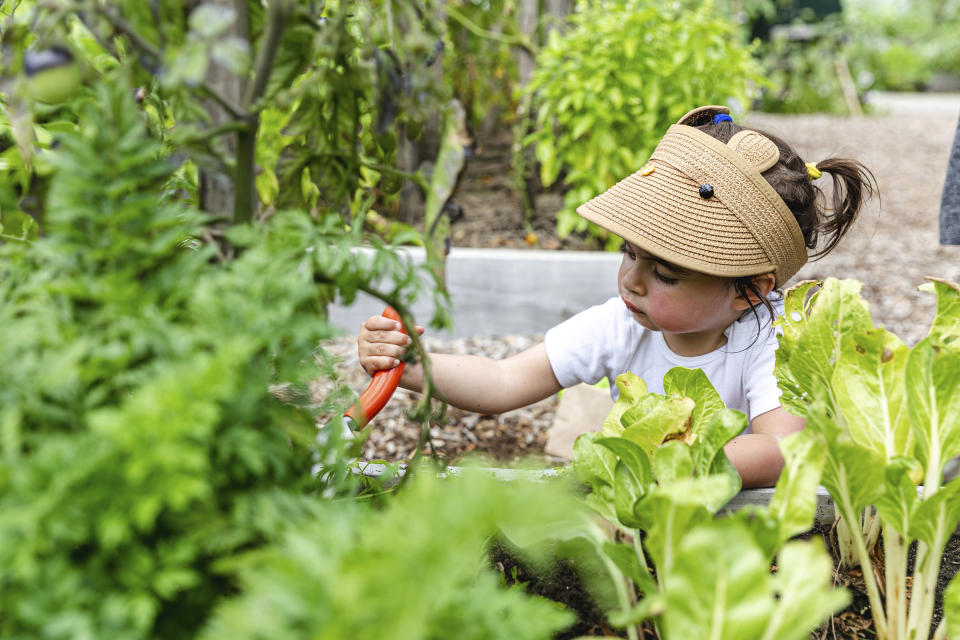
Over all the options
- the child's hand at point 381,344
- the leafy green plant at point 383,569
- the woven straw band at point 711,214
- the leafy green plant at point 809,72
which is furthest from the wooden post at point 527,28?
the leafy green plant at point 809,72

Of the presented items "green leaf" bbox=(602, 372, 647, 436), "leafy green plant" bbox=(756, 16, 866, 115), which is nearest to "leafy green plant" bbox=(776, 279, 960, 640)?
"green leaf" bbox=(602, 372, 647, 436)

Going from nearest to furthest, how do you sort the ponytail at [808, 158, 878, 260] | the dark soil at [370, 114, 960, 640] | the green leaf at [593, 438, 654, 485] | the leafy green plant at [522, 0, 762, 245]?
the green leaf at [593, 438, 654, 485]
the dark soil at [370, 114, 960, 640]
the ponytail at [808, 158, 878, 260]
the leafy green plant at [522, 0, 762, 245]

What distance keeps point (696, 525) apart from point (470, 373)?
2.65ft

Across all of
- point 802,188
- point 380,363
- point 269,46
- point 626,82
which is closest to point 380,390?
point 380,363

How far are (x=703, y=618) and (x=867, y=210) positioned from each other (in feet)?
16.9

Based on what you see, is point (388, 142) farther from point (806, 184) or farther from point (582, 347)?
point (806, 184)

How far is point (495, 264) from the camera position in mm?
3199

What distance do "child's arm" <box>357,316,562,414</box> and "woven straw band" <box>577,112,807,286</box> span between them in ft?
1.25

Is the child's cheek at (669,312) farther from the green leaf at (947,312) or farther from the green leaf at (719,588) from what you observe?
the green leaf at (719,588)

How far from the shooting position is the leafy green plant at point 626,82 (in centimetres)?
334

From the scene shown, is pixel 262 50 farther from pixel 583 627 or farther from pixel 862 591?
pixel 862 591

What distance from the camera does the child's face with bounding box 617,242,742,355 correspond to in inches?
58.0

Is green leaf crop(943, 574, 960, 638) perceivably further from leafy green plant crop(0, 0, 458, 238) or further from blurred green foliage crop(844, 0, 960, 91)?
blurred green foliage crop(844, 0, 960, 91)

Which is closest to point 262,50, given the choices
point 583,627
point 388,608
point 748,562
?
point 388,608
